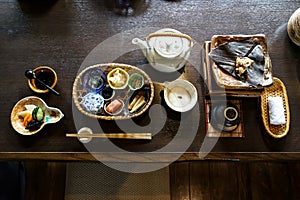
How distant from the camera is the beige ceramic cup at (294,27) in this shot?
4.61 feet

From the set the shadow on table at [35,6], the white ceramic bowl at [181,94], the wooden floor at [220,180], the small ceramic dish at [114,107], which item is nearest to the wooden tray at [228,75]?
the white ceramic bowl at [181,94]

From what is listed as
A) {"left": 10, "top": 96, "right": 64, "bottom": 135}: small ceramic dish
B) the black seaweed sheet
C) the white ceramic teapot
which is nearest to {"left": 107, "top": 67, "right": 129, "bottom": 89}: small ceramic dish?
the white ceramic teapot

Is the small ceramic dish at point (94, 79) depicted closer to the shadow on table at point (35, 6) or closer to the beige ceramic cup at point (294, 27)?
the shadow on table at point (35, 6)

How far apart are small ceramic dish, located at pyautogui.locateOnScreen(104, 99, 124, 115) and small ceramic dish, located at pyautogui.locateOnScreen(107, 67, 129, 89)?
6cm

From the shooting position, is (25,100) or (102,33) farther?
(102,33)

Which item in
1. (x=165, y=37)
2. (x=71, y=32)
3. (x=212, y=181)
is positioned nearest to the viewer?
(x=165, y=37)

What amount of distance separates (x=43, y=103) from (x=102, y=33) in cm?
39

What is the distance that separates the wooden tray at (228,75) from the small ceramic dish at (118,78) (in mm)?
347

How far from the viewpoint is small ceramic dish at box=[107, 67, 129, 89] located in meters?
1.38

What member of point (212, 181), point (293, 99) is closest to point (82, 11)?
point (293, 99)

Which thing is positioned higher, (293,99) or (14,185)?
(293,99)

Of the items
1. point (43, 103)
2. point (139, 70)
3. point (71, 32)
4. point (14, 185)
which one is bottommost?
point (14, 185)

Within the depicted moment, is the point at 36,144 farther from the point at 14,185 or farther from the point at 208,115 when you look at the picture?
the point at 208,115

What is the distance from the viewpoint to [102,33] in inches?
59.2
